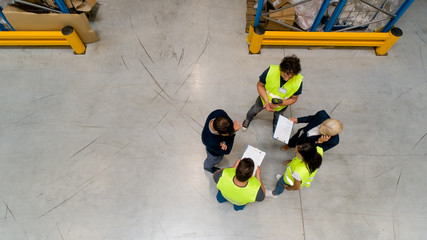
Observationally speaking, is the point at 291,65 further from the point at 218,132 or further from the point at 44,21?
the point at 44,21

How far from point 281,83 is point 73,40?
3.52 meters

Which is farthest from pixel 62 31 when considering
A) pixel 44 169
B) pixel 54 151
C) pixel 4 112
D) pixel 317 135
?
pixel 317 135

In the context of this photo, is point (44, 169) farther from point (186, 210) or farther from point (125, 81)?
point (186, 210)

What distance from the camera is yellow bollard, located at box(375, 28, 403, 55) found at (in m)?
4.37

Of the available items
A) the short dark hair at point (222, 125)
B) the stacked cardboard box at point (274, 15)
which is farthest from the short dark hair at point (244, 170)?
the stacked cardboard box at point (274, 15)

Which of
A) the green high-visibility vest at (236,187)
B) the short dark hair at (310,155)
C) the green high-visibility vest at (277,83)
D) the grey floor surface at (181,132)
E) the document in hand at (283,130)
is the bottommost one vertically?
the grey floor surface at (181,132)

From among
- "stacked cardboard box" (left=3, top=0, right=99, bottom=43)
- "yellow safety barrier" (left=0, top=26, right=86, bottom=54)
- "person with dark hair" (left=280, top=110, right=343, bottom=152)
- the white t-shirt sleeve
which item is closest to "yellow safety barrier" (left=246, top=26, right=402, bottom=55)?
"person with dark hair" (left=280, top=110, right=343, bottom=152)

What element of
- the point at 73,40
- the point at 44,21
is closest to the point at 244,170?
the point at 73,40

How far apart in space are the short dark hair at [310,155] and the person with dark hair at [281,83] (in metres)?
0.77

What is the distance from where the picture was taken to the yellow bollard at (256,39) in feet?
13.9

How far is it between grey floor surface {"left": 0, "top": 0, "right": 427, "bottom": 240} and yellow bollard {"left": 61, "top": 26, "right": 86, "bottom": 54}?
0.52 feet

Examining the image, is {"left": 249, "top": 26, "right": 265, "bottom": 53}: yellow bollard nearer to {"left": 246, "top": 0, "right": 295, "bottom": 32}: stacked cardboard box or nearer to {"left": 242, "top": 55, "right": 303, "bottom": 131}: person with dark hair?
{"left": 246, "top": 0, "right": 295, "bottom": 32}: stacked cardboard box

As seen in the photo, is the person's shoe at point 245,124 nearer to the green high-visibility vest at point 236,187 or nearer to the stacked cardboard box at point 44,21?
the green high-visibility vest at point 236,187

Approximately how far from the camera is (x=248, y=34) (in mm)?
4816
